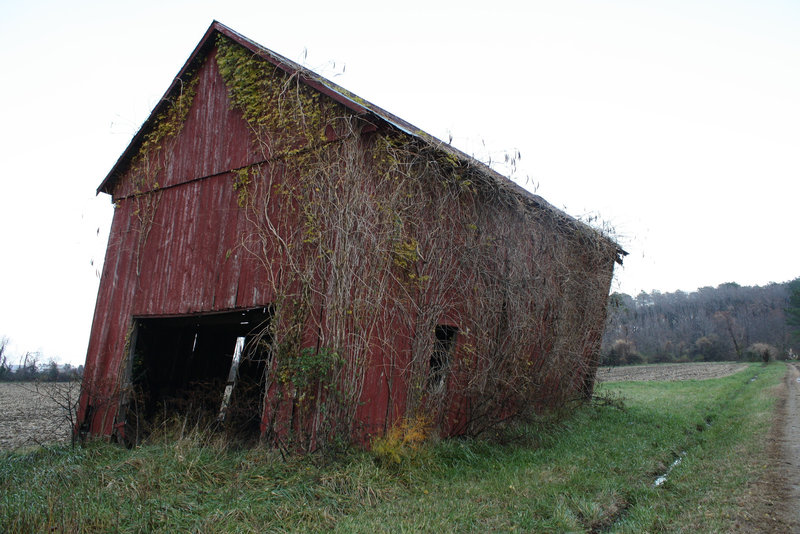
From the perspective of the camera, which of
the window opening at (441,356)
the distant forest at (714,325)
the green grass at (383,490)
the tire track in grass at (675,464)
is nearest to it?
the green grass at (383,490)

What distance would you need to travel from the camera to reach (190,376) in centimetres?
1082

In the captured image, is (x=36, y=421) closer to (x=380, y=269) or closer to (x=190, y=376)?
(x=190, y=376)

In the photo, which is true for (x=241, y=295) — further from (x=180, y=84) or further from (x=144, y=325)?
(x=180, y=84)

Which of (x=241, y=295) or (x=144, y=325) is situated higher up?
(x=241, y=295)

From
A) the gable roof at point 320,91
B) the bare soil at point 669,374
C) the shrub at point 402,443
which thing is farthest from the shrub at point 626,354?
the shrub at point 402,443

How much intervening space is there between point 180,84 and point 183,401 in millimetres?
6133

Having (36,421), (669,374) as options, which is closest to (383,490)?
(36,421)

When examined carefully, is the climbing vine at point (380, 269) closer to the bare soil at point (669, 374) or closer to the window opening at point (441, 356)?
the window opening at point (441, 356)

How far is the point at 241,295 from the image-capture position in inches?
308

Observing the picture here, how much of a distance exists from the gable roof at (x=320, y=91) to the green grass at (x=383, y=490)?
4409 mm

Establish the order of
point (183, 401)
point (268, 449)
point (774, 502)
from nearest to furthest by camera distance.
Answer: point (774, 502) → point (268, 449) → point (183, 401)

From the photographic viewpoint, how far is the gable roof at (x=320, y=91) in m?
7.43

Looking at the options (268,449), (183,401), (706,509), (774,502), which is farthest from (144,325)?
Result: (774,502)

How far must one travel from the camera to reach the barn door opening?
8852mm
